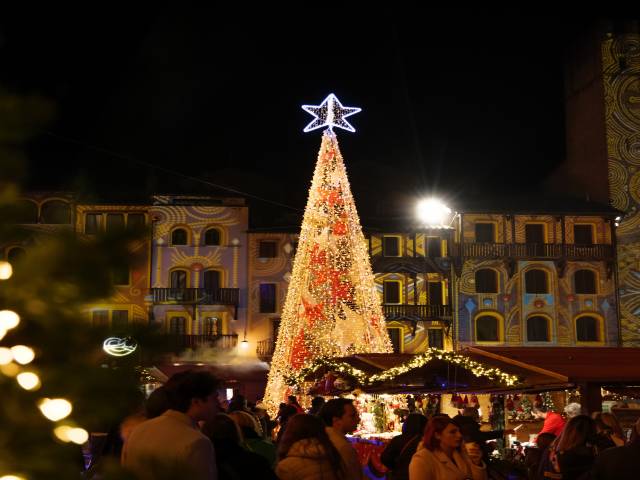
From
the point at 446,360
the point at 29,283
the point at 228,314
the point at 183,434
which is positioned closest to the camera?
the point at 29,283

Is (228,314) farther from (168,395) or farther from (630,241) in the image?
(168,395)

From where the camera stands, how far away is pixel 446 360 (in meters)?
15.9

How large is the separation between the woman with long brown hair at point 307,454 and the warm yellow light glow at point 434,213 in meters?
37.1

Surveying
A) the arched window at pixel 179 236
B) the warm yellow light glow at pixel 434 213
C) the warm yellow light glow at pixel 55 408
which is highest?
the warm yellow light glow at pixel 434 213

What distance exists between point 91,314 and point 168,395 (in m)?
2.86

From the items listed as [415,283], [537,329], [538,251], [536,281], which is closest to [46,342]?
[415,283]

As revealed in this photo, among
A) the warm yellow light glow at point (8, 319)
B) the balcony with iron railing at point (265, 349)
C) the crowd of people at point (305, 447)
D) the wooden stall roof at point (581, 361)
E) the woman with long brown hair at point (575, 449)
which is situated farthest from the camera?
the balcony with iron railing at point (265, 349)

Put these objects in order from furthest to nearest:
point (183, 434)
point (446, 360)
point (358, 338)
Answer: point (358, 338)
point (446, 360)
point (183, 434)

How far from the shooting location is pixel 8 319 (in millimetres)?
1933

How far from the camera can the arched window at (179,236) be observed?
136 ft

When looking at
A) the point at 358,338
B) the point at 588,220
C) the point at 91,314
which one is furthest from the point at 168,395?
the point at 588,220

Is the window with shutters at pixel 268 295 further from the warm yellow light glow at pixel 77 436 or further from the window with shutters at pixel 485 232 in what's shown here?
the warm yellow light glow at pixel 77 436

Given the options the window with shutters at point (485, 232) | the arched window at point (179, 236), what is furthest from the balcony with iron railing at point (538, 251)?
the arched window at point (179, 236)

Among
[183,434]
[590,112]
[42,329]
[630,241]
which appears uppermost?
[590,112]
